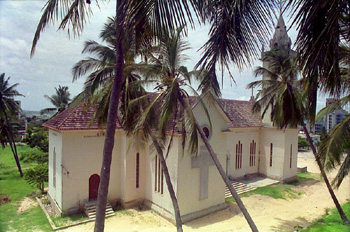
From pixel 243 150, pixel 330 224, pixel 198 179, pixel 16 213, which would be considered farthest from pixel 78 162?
pixel 243 150

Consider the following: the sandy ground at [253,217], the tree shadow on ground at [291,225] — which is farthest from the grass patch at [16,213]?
the tree shadow on ground at [291,225]

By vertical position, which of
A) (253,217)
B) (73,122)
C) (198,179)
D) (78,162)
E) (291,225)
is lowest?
(253,217)

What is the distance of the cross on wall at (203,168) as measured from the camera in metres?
15.3

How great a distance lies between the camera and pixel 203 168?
1555 cm

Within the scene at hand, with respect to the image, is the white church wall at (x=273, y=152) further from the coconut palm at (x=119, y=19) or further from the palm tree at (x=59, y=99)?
the palm tree at (x=59, y=99)

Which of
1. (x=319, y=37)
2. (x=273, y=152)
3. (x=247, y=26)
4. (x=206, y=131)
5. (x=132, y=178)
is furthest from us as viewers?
(x=273, y=152)

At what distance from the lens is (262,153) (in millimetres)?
25109

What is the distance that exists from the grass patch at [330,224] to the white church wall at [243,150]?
28.0 ft

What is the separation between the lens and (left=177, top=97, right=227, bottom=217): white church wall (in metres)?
14.7

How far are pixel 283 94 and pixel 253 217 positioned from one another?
329 inches

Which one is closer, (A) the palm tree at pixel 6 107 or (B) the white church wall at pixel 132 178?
(B) the white church wall at pixel 132 178

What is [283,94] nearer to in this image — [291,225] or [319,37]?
[291,225]

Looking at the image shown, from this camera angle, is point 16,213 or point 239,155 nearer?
point 16,213

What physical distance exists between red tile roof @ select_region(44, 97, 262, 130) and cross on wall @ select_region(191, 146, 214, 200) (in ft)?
10.8
